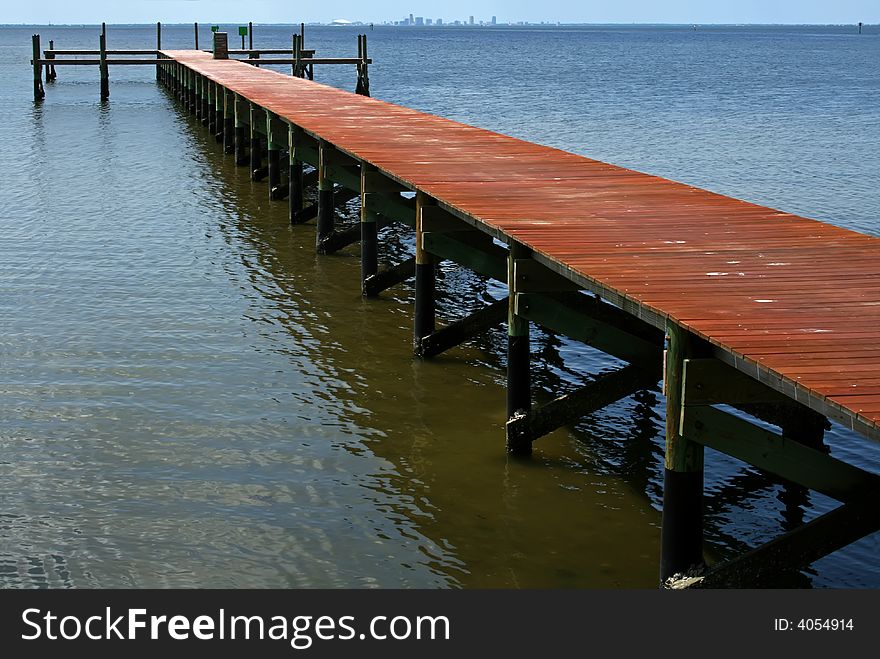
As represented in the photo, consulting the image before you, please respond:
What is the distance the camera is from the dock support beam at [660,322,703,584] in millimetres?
6566

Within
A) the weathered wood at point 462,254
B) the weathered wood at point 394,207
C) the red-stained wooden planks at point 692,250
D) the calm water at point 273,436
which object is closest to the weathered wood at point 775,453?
the red-stained wooden planks at point 692,250

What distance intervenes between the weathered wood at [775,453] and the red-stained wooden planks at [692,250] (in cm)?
39

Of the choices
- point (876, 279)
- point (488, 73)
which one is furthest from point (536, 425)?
point (488, 73)

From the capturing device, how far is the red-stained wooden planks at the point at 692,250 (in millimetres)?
6305

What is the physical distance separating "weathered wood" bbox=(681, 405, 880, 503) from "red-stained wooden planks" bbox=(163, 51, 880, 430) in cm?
39

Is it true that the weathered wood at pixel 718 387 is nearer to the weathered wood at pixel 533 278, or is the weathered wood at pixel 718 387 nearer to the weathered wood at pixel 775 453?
the weathered wood at pixel 775 453

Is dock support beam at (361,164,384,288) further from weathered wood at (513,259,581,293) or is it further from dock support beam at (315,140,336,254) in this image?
weathered wood at (513,259,581,293)

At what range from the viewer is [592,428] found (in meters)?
9.90

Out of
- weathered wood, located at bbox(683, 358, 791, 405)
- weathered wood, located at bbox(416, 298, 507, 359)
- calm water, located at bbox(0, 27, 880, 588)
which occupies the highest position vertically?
A: weathered wood, located at bbox(683, 358, 791, 405)

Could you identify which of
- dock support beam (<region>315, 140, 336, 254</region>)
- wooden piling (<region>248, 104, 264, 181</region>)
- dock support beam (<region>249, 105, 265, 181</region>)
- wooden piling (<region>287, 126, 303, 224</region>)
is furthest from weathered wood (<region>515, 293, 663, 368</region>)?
dock support beam (<region>249, 105, 265, 181</region>)

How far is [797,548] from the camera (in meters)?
6.39

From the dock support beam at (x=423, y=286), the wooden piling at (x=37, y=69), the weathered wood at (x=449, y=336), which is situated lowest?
the weathered wood at (x=449, y=336)

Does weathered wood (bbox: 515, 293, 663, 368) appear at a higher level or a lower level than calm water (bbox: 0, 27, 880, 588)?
higher

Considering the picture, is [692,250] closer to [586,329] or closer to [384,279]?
[586,329]
